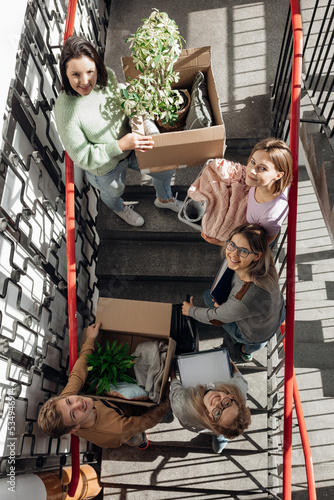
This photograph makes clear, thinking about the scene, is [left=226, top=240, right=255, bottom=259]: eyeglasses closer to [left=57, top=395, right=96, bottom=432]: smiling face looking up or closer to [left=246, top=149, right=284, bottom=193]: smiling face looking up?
[left=246, top=149, right=284, bottom=193]: smiling face looking up

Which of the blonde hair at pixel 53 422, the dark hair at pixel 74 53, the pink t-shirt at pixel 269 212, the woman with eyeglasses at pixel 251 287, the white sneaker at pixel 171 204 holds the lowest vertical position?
the blonde hair at pixel 53 422

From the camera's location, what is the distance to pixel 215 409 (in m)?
1.99

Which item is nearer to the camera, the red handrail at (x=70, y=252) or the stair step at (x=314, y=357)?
the red handrail at (x=70, y=252)

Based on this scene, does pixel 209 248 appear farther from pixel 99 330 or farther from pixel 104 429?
pixel 104 429

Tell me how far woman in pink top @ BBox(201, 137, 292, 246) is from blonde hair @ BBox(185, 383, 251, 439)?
890 millimetres

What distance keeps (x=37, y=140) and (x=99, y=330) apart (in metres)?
1.32

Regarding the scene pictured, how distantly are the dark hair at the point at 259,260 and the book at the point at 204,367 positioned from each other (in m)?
0.61

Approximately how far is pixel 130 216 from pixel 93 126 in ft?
3.57

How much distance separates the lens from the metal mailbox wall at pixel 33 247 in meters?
1.99

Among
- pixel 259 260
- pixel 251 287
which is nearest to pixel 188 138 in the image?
pixel 259 260

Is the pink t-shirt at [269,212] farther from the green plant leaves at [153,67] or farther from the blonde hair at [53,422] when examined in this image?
the blonde hair at [53,422]

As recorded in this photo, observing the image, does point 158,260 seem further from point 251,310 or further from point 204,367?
point 251,310

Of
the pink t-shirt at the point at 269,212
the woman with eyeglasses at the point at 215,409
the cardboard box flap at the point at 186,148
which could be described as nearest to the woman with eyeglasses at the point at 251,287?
the pink t-shirt at the point at 269,212

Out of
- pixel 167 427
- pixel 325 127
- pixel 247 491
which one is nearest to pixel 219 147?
pixel 325 127
